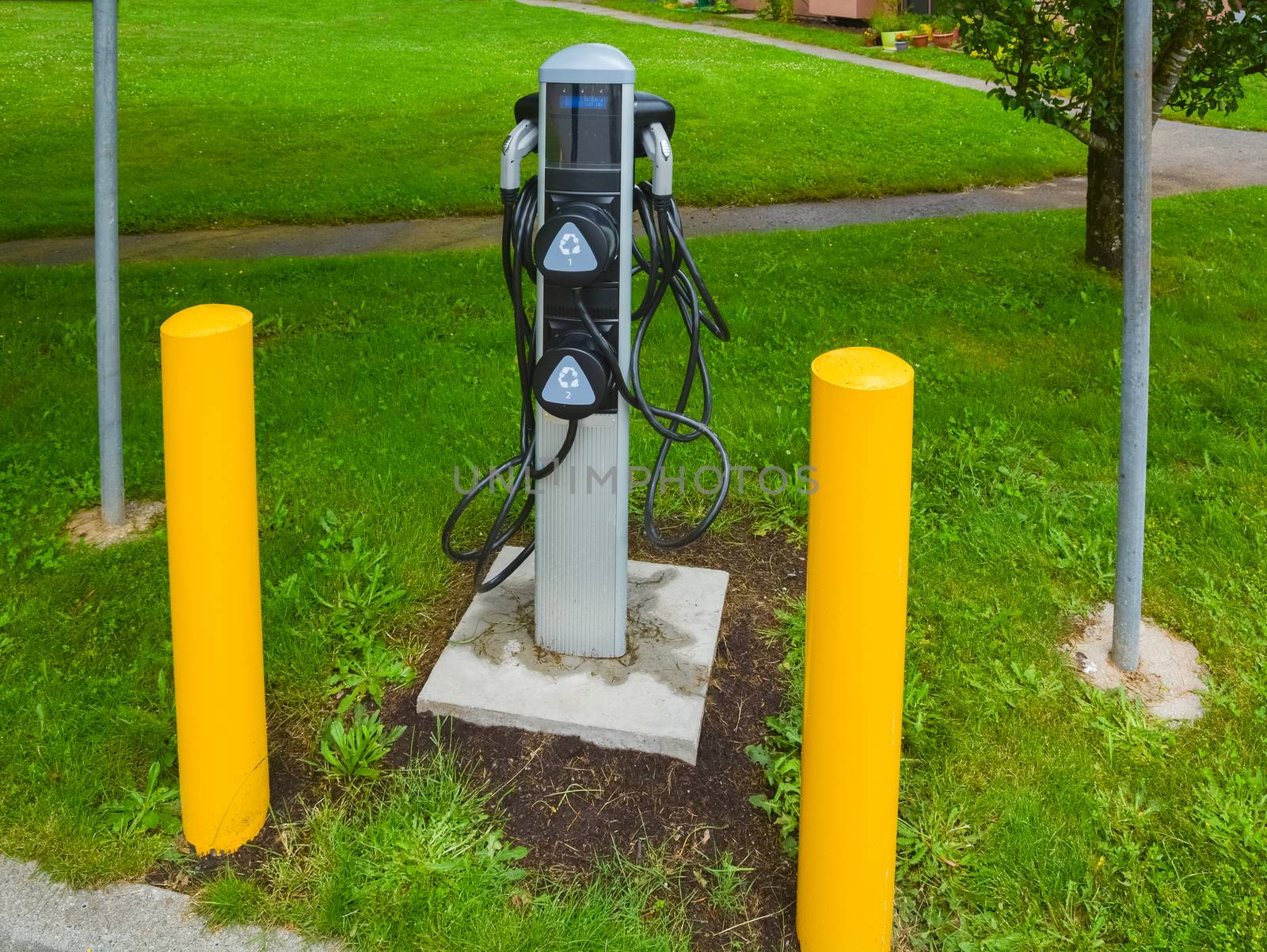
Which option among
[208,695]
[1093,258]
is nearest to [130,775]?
[208,695]

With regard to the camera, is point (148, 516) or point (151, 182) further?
point (151, 182)

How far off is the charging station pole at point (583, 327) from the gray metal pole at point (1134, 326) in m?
1.32

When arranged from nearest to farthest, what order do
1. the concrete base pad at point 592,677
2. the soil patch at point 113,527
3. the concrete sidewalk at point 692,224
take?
the concrete base pad at point 592,677
the soil patch at point 113,527
the concrete sidewalk at point 692,224

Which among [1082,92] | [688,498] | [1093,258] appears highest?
[1082,92]

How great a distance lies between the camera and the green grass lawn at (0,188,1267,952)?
8.65ft

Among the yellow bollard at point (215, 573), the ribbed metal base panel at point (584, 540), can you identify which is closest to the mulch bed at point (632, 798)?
the yellow bollard at point (215, 573)

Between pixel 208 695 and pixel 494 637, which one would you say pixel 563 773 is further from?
pixel 208 695

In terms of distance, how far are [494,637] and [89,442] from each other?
7.45ft

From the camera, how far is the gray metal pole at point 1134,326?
3.10 metres

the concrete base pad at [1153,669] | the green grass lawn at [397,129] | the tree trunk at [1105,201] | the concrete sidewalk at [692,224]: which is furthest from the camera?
the green grass lawn at [397,129]

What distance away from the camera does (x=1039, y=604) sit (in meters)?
3.68

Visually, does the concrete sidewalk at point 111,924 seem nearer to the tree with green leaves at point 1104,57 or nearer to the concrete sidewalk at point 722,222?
the tree with green leaves at point 1104,57

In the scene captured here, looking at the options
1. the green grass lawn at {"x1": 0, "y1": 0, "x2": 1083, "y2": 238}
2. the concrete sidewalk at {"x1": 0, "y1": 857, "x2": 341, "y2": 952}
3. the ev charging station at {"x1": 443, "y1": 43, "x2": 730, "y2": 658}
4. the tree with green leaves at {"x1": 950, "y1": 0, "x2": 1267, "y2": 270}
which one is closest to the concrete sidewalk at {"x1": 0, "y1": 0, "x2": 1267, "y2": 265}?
the green grass lawn at {"x1": 0, "y1": 0, "x2": 1083, "y2": 238}

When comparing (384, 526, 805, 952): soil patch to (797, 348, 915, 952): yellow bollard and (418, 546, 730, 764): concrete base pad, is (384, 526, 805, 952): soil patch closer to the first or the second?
(418, 546, 730, 764): concrete base pad
